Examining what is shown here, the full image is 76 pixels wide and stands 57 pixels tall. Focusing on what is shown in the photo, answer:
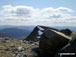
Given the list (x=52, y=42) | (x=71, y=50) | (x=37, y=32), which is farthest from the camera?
(x=37, y=32)

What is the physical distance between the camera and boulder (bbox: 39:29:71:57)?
60.5 feet

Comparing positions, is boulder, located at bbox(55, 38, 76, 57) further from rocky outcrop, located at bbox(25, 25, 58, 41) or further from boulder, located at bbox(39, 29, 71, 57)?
rocky outcrop, located at bbox(25, 25, 58, 41)

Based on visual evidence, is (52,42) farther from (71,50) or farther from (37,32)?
(37,32)

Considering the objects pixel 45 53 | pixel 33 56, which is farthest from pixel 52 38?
pixel 33 56

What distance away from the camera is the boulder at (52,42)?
18.5 m

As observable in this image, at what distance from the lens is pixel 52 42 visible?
731 inches

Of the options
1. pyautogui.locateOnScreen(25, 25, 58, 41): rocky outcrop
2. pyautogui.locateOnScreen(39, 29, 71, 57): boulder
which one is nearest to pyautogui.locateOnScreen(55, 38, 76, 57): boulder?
pyautogui.locateOnScreen(39, 29, 71, 57): boulder

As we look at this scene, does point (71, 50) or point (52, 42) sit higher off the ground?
point (52, 42)

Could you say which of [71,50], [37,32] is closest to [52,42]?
[71,50]

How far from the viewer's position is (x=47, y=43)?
62.3 feet

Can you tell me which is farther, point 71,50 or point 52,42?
point 52,42

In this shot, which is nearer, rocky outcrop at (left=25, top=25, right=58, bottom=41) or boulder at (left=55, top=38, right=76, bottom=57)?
boulder at (left=55, top=38, right=76, bottom=57)

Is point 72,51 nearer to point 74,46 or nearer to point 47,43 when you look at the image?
point 74,46

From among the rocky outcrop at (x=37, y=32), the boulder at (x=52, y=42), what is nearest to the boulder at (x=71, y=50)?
the boulder at (x=52, y=42)
